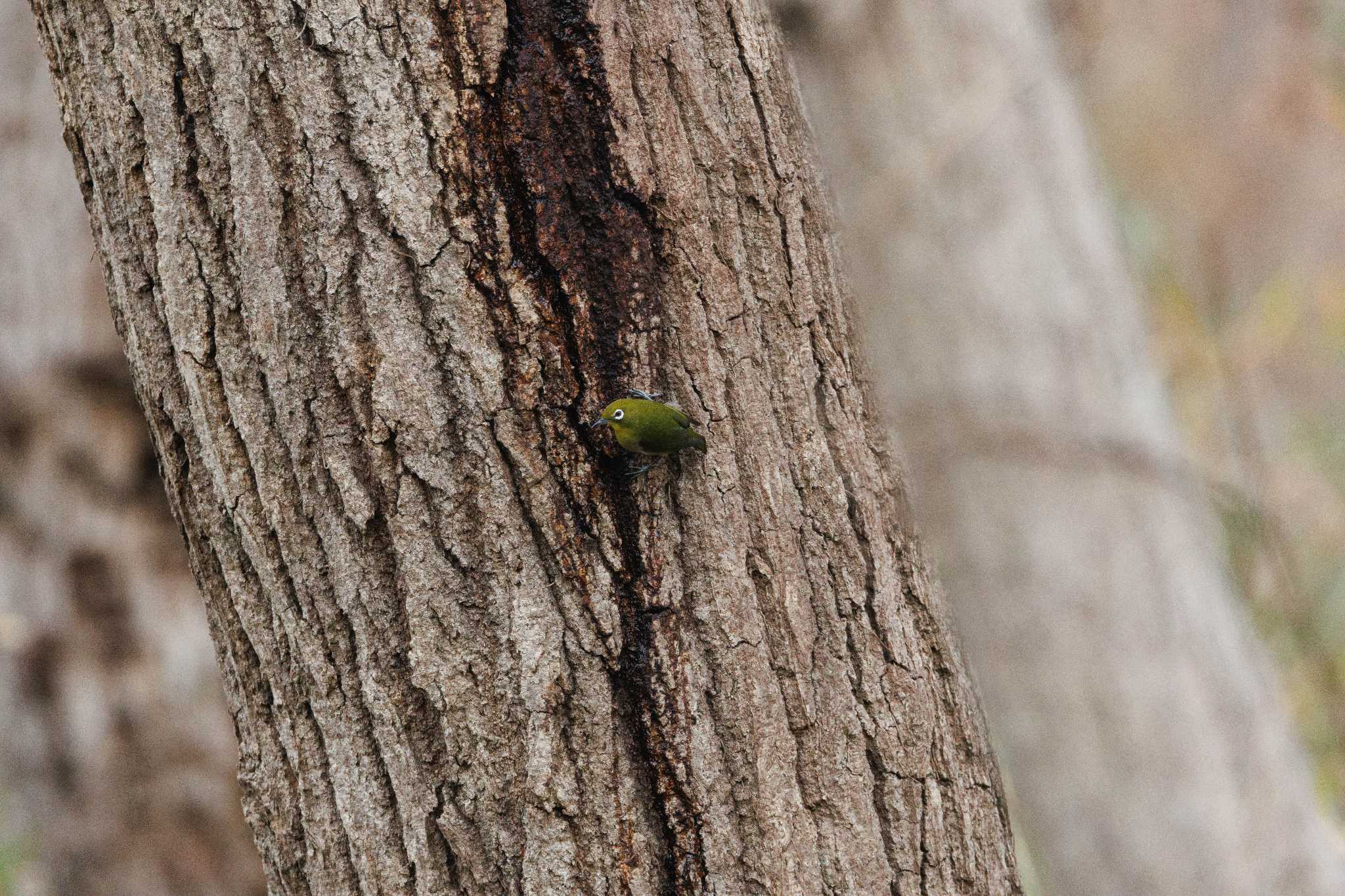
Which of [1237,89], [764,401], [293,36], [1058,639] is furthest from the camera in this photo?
[1237,89]

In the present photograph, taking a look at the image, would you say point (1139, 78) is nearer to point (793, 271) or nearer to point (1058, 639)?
point (1058, 639)

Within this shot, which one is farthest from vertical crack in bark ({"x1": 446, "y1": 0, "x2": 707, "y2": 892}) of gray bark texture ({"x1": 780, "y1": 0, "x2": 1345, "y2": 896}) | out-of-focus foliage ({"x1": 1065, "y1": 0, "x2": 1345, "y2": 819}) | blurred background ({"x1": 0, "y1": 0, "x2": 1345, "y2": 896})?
out-of-focus foliage ({"x1": 1065, "y1": 0, "x2": 1345, "y2": 819})

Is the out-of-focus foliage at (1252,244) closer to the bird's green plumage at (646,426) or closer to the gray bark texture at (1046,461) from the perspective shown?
the gray bark texture at (1046,461)

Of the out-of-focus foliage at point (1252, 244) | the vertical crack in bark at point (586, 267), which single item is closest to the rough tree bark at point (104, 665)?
the vertical crack in bark at point (586, 267)

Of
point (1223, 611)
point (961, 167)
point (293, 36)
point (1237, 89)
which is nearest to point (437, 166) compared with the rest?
point (293, 36)

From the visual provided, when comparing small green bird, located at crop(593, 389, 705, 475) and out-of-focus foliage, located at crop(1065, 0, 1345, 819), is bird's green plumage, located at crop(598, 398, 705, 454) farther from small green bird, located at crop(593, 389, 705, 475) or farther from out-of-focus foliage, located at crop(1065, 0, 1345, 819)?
out-of-focus foliage, located at crop(1065, 0, 1345, 819)

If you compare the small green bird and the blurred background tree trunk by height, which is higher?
the blurred background tree trunk
